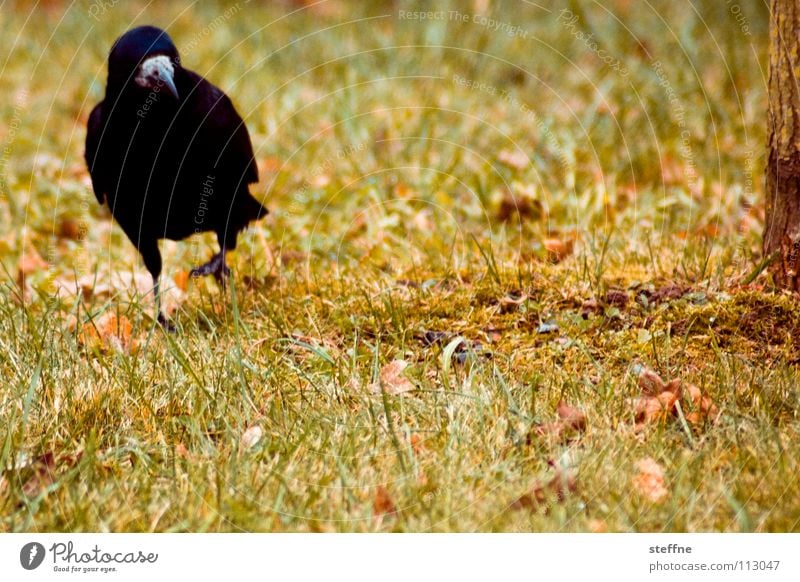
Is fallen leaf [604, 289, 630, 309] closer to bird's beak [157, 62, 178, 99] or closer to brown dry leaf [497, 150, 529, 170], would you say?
bird's beak [157, 62, 178, 99]

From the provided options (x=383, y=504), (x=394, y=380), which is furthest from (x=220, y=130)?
(x=383, y=504)

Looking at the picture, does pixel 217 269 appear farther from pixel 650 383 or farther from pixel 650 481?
pixel 650 481

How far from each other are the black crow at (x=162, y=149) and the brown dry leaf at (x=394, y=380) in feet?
2.39

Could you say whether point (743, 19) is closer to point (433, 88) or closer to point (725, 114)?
point (725, 114)

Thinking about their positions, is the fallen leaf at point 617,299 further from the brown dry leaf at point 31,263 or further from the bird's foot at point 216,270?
the brown dry leaf at point 31,263

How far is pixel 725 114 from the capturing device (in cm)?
492

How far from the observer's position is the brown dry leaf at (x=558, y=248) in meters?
3.52

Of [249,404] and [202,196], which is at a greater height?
[202,196]

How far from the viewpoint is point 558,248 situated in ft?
11.8

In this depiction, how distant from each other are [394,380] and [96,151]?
1225mm

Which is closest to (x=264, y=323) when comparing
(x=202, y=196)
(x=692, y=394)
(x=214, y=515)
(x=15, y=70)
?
(x=202, y=196)

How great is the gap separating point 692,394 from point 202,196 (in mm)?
1659

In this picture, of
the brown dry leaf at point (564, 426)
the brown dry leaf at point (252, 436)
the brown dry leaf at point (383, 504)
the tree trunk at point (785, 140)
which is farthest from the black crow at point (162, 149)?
the tree trunk at point (785, 140)

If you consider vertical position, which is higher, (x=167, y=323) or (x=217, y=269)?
(x=217, y=269)
